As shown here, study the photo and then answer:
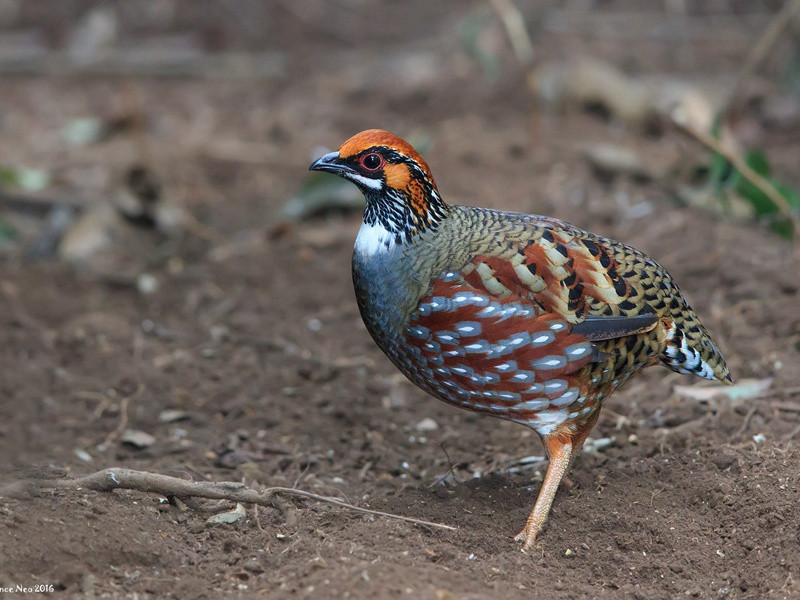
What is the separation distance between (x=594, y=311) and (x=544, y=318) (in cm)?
25

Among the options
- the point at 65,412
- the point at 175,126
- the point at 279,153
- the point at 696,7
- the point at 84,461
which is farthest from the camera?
the point at 696,7

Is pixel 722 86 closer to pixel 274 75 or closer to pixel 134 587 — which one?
pixel 274 75

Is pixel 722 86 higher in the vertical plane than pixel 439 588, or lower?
higher

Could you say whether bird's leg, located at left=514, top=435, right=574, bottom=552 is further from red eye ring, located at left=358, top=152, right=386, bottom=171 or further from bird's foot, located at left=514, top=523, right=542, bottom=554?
red eye ring, located at left=358, top=152, right=386, bottom=171

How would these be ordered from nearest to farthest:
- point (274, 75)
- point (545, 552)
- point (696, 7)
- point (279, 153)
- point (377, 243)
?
point (545, 552), point (377, 243), point (279, 153), point (274, 75), point (696, 7)

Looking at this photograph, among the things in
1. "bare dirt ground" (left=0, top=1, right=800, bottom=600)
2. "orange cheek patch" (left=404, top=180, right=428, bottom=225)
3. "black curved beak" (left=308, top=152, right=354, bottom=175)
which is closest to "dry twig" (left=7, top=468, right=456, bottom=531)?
"bare dirt ground" (left=0, top=1, right=800, bottom=600)

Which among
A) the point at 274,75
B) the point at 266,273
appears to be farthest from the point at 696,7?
the point at 266,273

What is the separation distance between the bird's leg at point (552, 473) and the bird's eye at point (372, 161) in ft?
4.96

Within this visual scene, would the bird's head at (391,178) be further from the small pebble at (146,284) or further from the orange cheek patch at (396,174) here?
the small pebble at (146,284)

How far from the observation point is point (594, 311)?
14.8ft

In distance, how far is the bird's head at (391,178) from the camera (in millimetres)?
4594

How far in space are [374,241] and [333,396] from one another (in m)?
1.59

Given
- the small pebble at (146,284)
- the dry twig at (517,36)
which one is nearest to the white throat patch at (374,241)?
the small pebble at (146,284)

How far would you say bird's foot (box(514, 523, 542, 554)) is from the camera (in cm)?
438
